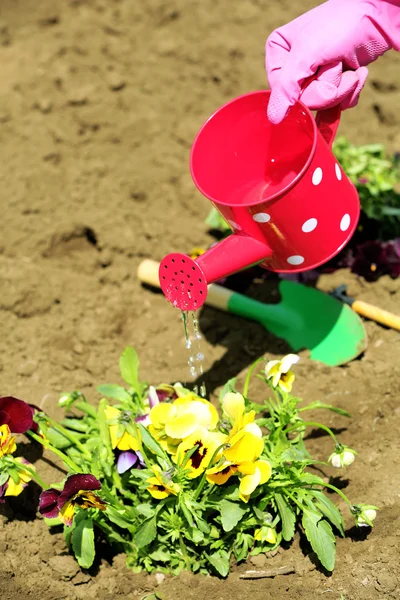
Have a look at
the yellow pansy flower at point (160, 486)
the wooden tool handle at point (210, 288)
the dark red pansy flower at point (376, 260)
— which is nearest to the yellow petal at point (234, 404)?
the yellow pansy flower at point (160, 486)

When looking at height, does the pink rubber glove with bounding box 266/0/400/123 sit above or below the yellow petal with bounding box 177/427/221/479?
above

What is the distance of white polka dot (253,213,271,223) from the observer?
195 centimetres

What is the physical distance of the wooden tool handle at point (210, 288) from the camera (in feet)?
8.51

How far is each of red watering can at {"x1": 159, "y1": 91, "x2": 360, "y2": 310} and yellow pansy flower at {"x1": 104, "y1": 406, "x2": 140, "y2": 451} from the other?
315 millimetres

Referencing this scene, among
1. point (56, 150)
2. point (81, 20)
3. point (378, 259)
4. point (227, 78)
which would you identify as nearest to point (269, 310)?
point (378, 259)

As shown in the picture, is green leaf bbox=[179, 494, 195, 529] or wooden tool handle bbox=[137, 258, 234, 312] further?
wooden tool handle bbox=[137, 258, 234, 312]

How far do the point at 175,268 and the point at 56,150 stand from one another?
5.35ft

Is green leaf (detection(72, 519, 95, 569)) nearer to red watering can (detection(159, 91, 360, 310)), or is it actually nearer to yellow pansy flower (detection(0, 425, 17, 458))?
yellow pansy flower (detection(0, 425, 17, 458))

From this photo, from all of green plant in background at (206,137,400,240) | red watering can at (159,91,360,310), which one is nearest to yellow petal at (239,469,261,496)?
→ red watering can at (159,91,360,310)

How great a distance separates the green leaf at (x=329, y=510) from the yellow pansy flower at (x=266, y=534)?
0.13m

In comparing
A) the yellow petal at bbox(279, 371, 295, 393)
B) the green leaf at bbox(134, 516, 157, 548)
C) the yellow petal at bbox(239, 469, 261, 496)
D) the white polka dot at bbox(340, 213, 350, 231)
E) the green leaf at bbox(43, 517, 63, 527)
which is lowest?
the green leaf at bbox(43, 517, 63, 527)

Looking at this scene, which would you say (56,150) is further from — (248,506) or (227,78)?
(248,506)

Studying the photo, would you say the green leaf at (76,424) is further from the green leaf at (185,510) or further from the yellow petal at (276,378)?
the yellow petal at (276,378)

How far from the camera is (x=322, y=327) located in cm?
249
